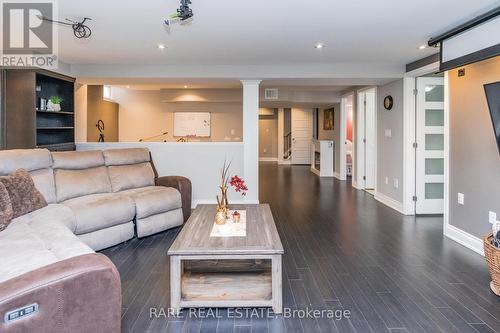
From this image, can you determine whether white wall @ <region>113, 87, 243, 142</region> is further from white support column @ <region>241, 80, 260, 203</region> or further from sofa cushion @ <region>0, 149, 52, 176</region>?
sofa cushion @ <region>0, 149, 52, 176</region>

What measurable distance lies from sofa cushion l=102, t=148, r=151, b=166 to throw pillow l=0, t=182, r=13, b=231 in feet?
5.62

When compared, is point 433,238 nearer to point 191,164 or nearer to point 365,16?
point 365,16

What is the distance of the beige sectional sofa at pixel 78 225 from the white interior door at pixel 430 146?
361cm

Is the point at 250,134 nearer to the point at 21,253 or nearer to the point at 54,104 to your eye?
the point at 54,104

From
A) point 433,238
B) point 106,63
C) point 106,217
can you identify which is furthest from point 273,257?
point 106,63

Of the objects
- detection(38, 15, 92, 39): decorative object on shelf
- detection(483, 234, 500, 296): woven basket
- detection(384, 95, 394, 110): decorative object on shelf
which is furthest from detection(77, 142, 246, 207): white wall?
detection(483, 234, 500, 296): woven basket

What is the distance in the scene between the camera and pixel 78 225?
3396 millimetres

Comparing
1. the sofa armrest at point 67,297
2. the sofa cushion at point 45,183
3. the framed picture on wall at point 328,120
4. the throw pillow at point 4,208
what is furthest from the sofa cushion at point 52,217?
the framed picture on wall at point 328,120

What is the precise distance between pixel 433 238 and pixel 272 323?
2.82 meters

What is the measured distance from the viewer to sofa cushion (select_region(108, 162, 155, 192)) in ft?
14.6

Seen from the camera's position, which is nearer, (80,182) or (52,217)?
(52,217)

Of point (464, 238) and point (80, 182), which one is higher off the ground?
point (80, 182)

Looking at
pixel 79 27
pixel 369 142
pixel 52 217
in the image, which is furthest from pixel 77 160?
pixel 369 142

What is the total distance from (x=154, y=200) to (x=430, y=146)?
4234mm
